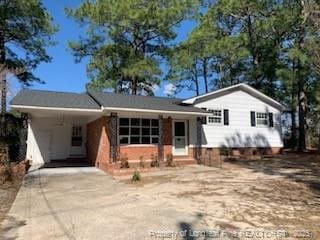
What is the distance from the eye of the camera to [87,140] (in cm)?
1969

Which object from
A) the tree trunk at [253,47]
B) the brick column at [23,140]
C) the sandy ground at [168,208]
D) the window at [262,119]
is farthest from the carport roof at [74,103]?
the tree trunk at [253,47]

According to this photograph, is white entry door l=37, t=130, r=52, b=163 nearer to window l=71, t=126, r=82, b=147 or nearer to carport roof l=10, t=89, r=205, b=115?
window l=71, t=126, r=82, b=147

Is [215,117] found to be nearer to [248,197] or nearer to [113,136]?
[113,136]

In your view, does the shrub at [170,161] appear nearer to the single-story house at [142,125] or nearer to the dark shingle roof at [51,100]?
the single-story house at [142,125]

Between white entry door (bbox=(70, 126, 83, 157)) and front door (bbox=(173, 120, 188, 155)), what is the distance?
6.16 metres

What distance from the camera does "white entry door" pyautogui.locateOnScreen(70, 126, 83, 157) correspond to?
19750 millimetres

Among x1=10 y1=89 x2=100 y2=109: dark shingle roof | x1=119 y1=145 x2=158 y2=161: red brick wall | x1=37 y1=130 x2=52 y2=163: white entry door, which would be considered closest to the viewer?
x1=10 y1=89 x2=100 y2=109: dark shingle roof

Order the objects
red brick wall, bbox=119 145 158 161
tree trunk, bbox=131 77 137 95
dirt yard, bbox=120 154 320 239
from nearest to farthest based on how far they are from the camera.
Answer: dirt yard, bbox=120 154 320 239 < red brick wall, bbox=119 145 158 161 < tree trunk, bbox=131 77 137 95

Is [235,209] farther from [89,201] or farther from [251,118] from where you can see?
[251,118]

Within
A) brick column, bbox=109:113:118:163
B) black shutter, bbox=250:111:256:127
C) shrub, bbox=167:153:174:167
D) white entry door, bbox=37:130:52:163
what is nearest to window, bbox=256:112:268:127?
black shutter, bbox=250:111:256:127

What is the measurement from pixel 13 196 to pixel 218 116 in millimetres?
13647

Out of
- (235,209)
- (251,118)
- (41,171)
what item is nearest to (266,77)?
(251,118)

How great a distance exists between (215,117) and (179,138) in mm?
3264

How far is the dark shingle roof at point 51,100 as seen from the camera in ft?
46.2
